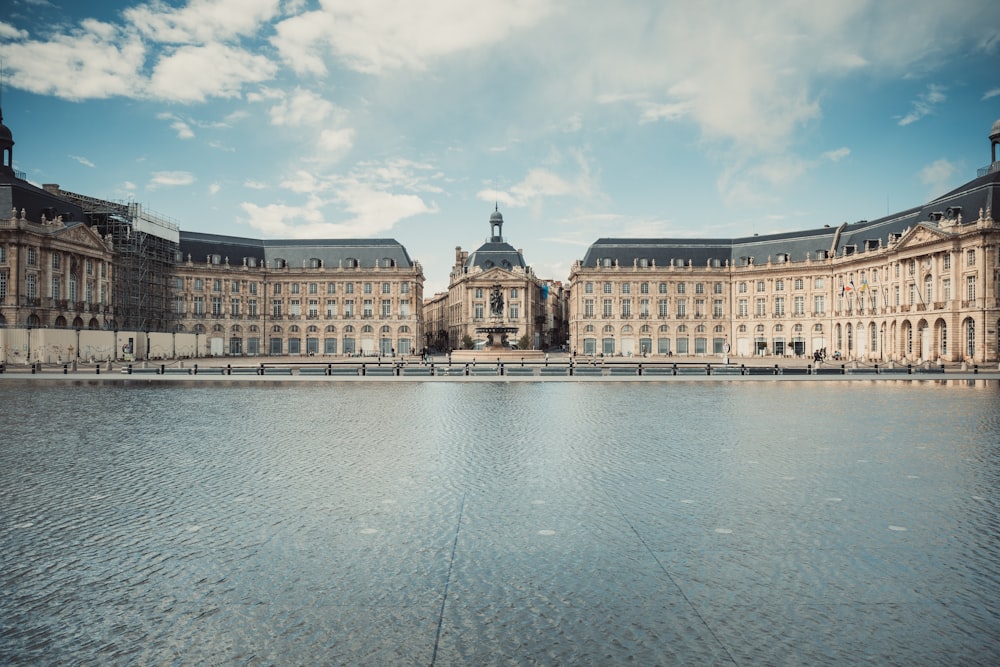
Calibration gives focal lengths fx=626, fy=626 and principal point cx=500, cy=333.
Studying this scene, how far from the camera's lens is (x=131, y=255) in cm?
7762

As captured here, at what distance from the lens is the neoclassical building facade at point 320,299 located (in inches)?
3873

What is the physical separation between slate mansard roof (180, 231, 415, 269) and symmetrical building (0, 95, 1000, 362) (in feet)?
0.75

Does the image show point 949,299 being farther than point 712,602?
Yes

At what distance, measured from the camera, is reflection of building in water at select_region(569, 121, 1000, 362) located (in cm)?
6109

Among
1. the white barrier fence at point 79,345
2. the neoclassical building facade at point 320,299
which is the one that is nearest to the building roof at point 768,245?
the neoclassical building facade at point 320,299

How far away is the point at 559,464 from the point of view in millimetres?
12641

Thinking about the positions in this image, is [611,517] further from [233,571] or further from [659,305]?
[659,305]

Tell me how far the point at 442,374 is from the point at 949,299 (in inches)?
2090

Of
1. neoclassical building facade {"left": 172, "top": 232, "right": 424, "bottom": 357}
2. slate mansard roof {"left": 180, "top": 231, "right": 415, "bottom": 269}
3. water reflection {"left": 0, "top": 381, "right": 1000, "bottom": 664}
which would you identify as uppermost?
slate mansard roof {"left": 180, "top": 231, "right": 415, "bottom": 269}

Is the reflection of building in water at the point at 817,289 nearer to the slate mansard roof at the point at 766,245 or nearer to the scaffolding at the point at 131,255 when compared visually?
the slate mansard roof at the point at 766,245

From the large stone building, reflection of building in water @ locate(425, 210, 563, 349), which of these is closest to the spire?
the large stone building

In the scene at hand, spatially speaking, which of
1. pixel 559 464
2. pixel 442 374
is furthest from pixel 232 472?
pixel 442 374

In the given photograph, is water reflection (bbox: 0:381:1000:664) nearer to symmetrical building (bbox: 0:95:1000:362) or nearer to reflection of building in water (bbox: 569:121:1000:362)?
symmetrical building (bbox: 0:95:1000:362)

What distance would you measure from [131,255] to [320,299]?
93.1 feet
